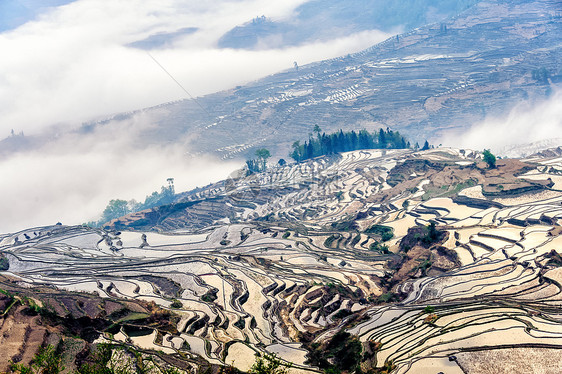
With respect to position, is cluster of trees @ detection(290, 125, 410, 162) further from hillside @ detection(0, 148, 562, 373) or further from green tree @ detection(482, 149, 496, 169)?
green tree @ detection(482, 149, 496, 169)

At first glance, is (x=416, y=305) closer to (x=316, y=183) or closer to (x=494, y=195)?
(x=494, y=195)

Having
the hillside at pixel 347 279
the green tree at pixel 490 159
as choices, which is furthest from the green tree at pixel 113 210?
the green tree at pixel 490 159

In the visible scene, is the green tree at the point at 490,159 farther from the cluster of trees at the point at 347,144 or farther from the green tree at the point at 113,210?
the green tree at the point at 113,210

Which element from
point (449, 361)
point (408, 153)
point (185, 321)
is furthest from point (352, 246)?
point (408, 153)

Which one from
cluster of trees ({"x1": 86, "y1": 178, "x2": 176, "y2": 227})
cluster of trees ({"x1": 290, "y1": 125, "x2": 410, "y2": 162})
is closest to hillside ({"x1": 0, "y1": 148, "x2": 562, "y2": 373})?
cluster of trees ({"x1": 290, "y1": 125, "x2": 410, "y2": 162})

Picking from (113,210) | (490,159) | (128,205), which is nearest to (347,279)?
(490,159)

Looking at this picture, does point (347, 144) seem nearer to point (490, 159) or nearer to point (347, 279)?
point (490, 159)
